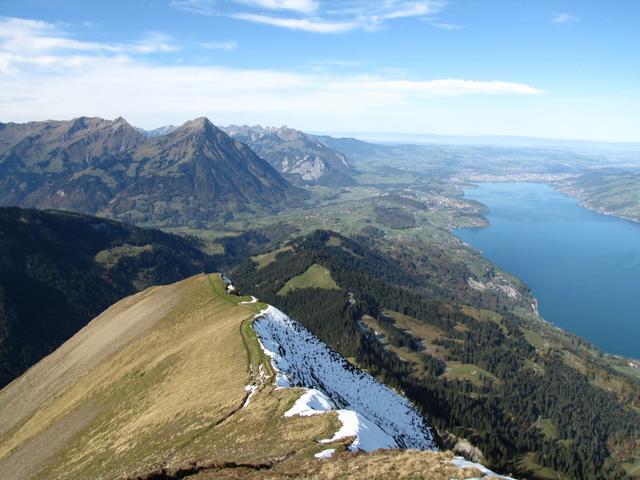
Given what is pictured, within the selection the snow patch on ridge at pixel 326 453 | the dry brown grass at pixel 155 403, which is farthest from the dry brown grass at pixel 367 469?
the dry brown grass at pixel 155 403

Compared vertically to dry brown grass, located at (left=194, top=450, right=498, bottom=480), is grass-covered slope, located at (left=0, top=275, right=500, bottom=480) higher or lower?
lower

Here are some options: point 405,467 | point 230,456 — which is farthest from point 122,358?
point 405,467

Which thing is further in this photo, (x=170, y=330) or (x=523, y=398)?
(x=523, y=398)

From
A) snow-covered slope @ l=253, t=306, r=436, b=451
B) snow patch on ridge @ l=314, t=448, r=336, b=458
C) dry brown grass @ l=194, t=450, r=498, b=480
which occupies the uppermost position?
dry brown grass @ l=194, t=450, r=498, b=480

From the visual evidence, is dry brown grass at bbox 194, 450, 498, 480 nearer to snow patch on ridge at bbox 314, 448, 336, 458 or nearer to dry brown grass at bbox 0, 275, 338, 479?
snow patch on ridge at bbox 314, 448, 336, 458

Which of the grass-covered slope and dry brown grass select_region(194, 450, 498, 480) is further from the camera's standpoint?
the grass-covered slope

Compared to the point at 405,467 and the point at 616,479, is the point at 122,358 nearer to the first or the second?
the point at 405,467

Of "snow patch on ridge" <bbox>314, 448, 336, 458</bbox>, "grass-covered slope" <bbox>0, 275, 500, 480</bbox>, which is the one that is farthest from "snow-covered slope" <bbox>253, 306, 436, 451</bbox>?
"snow patch on ridge" <bbox>314, 448, 336, 458</bbox>
